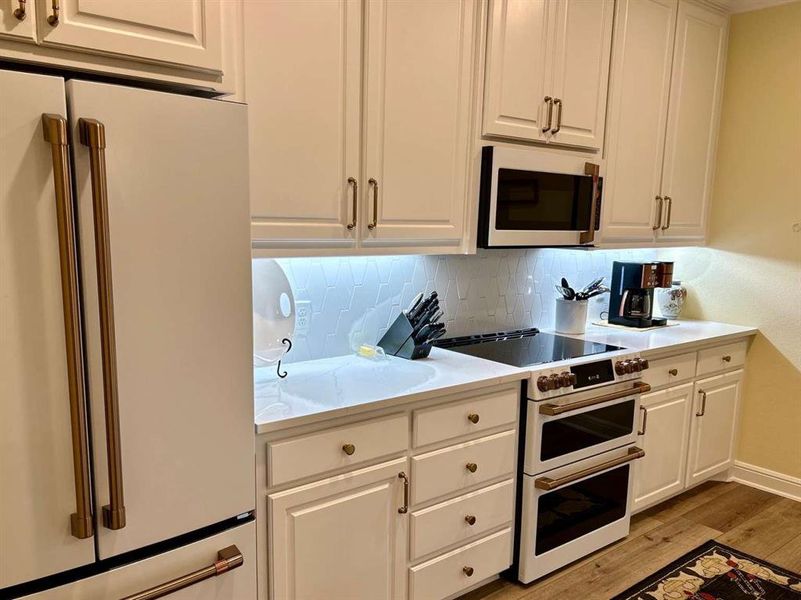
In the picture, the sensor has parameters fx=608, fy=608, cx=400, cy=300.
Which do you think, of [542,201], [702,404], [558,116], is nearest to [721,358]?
[702,404]

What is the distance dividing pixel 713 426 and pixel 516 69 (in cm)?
223

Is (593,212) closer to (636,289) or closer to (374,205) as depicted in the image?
(636,289)

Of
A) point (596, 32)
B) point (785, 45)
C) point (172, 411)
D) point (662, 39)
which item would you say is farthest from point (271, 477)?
point (785, 45)

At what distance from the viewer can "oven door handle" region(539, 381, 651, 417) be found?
231 cm

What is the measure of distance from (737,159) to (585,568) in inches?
94.0

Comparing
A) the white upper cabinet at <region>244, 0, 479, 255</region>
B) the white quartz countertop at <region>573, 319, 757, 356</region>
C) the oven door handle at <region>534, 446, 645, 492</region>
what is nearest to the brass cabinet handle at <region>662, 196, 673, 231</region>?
the white quartz countertop at <region>573, 319, 757, 356</region>

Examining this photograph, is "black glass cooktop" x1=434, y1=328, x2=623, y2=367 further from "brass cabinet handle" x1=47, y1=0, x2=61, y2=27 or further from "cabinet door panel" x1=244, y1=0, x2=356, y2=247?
"brass cabinet handle" x1=47, y1=0, x2=61, y2=27

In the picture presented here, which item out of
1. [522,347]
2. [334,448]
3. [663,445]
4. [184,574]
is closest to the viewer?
[184,574]

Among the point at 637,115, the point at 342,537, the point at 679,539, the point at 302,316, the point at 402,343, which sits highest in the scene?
the point at 637,115

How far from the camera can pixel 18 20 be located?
3.92 feet

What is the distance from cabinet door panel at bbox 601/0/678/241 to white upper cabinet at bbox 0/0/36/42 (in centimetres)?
235

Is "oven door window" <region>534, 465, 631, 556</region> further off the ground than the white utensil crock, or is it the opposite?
the white utensil crock

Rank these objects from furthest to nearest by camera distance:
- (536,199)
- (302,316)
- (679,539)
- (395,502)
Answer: (679,539), (536,199), (302,316), (395,502)

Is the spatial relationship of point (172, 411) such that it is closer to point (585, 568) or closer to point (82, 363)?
point (82, 363)
